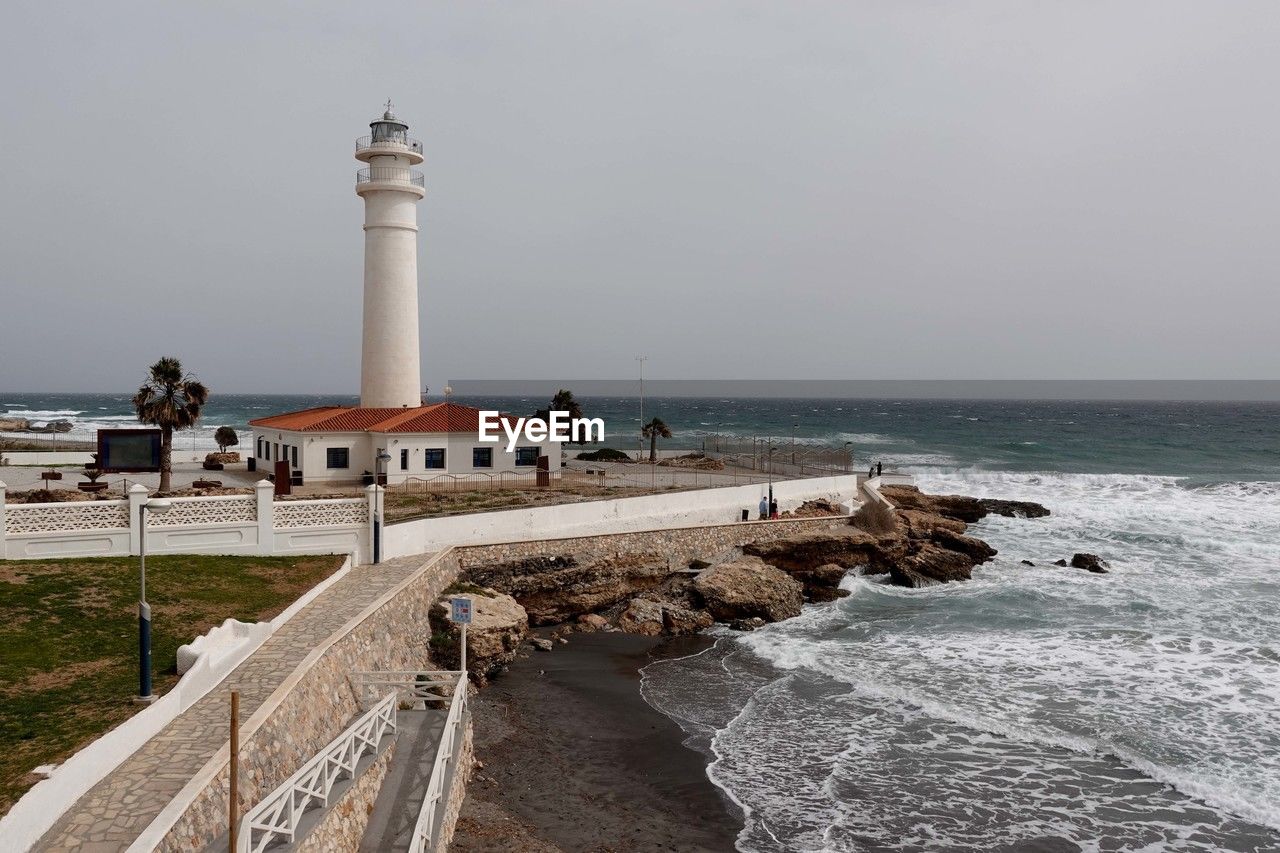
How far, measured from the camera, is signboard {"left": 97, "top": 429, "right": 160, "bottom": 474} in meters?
22.5

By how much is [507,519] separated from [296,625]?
10122mm

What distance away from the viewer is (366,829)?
11695 mm

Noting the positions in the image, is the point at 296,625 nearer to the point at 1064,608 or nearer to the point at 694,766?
the point at 694,766

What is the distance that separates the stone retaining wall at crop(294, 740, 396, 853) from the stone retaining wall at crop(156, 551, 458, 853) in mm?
913

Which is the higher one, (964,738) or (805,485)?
Answer: (805,485)

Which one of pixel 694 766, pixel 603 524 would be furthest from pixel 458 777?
pixel 603 524

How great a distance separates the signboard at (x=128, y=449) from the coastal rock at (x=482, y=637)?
27.2ft

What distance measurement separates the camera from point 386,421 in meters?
34.5

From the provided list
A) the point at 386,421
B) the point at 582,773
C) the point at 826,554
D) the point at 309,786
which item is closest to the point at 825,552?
the point at 826,554

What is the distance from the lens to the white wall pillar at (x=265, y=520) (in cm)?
2103

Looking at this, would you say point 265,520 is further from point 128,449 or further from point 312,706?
point 312,706

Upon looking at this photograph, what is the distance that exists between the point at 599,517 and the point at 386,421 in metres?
10.7

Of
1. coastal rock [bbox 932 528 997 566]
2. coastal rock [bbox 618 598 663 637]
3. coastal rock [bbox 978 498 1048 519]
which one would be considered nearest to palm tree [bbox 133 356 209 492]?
coastal rock [bbox 618 598 663 637]

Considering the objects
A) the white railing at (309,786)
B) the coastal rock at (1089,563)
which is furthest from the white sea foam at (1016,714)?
the white railing at (309,786)
